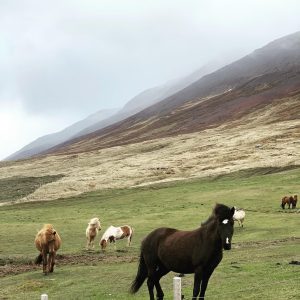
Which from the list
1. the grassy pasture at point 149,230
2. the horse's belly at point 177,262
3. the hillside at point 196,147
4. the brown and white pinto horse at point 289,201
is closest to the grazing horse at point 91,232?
the grassy pasture at point 149,230

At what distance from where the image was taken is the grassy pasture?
63.0ft

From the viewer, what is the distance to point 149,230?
41.7m

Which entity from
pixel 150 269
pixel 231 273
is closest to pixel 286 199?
pixel 231 273

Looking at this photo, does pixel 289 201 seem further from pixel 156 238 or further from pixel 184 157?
pixel 184 157

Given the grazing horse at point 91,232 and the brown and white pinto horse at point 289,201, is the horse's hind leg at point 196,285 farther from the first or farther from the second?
the brown and white pinto horse at point 289,201

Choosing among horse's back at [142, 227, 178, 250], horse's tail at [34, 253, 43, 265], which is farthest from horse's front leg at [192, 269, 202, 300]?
horse's tail at [34, 253, 43, 265]

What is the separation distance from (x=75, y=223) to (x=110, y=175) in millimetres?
43313

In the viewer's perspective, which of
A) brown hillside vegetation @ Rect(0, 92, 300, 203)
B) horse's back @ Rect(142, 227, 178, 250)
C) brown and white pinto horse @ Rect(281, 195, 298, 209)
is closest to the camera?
horse's back @ Rect(142, 227, 178, 250)

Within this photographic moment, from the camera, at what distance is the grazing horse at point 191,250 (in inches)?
539

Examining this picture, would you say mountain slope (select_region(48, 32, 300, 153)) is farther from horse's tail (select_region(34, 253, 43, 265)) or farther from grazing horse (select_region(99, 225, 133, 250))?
horse's tail (select_region(34, 253, 43, 265))

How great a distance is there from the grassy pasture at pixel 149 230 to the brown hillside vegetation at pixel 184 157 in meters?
7.87

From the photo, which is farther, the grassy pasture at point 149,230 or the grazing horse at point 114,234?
the grazing horse at point 114,234

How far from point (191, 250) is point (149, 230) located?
27.6 meters

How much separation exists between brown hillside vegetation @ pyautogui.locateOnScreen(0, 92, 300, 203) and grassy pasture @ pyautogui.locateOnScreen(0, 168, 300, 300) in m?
7.87
